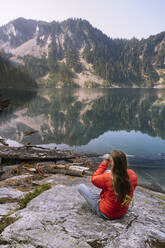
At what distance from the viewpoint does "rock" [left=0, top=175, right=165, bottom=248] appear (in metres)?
3.93

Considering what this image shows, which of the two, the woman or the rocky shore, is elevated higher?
the woman

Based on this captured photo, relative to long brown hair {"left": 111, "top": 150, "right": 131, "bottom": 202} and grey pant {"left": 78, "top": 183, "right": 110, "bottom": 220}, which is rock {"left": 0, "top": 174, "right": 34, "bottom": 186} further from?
long brown hair {"left": 111, "top": 150, "right": 131, "bottom": 202}

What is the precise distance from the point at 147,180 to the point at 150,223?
9655 mm

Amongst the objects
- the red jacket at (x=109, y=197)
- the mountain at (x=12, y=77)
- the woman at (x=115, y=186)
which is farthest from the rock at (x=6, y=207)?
the mountain at (x=12, y=77)

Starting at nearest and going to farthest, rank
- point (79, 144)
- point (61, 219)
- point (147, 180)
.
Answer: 1. point (61, 219)
2. point (147, 180)
3. point (79, 144)

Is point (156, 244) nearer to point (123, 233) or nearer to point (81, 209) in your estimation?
point (123, 233)

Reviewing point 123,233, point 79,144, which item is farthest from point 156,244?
point 79,144

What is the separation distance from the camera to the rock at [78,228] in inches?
155

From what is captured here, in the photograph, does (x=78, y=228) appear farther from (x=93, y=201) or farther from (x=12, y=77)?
(x=12, y=77)

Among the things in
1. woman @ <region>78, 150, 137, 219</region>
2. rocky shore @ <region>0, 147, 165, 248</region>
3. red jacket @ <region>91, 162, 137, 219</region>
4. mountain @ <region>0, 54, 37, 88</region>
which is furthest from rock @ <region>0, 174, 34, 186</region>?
mountain @ <region>0, 54, 37, 88</region>

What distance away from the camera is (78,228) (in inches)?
174

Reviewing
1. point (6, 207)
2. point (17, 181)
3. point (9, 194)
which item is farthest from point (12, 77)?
point (6, 207)

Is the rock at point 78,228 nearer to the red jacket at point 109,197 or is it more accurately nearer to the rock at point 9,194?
the red jacket at point 109,197

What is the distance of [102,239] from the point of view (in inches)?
161
